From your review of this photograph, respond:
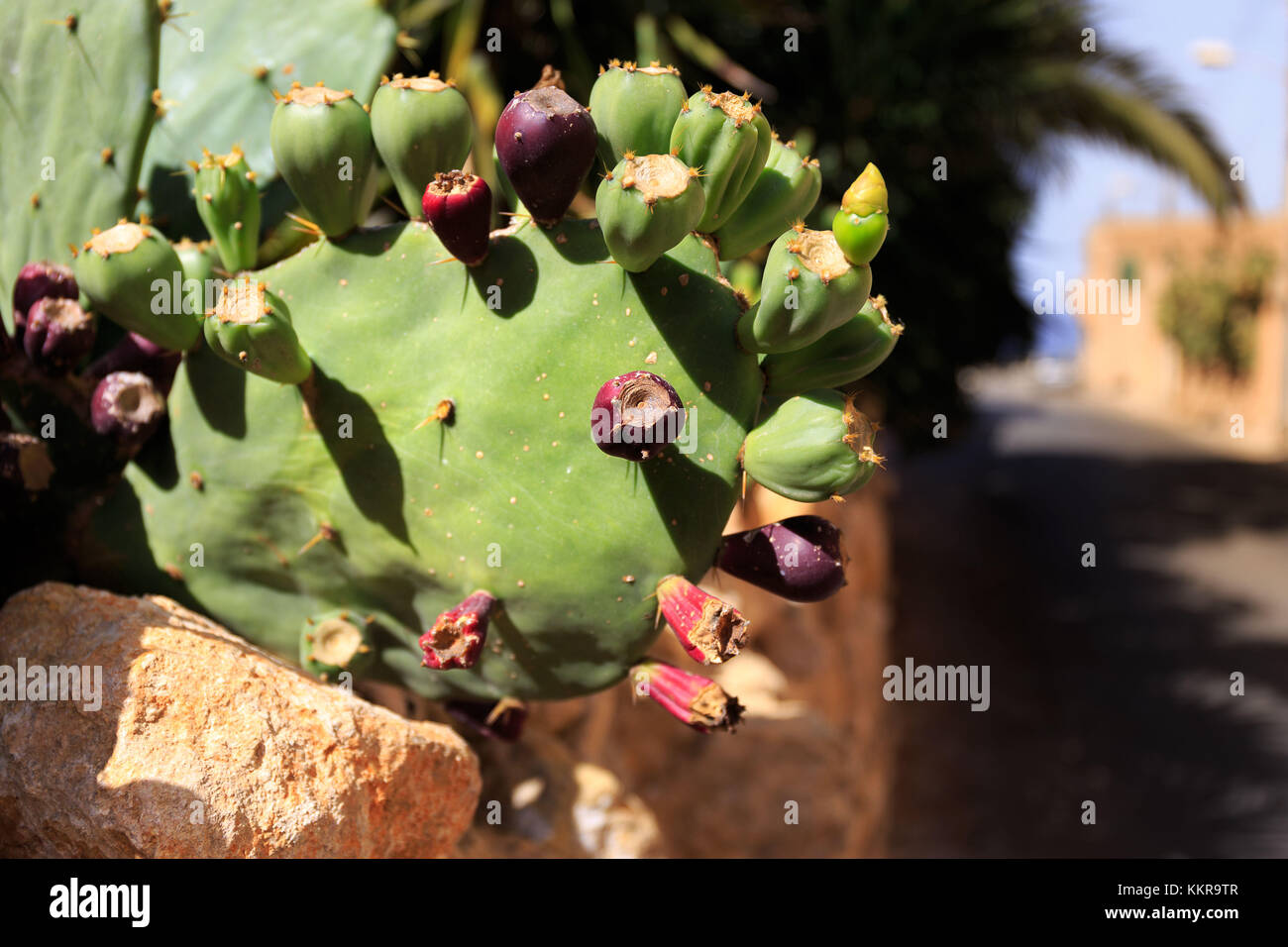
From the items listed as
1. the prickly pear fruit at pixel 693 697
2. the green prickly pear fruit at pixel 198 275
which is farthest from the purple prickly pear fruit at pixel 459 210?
the prickly pear fruit at pixel 693 697

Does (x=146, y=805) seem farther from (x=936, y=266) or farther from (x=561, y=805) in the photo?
(x=936, y=266)

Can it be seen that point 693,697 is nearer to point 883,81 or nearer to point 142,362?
point 142,362

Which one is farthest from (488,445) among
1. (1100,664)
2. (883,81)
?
(1100,664)

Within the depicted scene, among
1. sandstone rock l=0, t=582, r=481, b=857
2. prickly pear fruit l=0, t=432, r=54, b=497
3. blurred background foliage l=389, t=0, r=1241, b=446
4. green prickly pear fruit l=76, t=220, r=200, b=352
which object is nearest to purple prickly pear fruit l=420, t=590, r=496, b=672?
sandstone rock l=0, t=582, r=481, b=857

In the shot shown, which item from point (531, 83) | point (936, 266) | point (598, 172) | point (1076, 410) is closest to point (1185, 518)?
point (936, 266)

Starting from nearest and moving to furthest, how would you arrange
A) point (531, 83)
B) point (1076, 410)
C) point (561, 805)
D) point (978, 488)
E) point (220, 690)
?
point (220, 690)
point (561, 805)
point (531, 83)
point (978, 488)
point (1076, 410)

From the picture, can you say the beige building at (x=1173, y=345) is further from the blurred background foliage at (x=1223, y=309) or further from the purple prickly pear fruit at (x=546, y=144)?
the purple prickly pear fruit at (x=546, y=144)

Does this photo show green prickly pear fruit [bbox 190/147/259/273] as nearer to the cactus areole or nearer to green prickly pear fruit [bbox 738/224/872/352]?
the cactus areole
